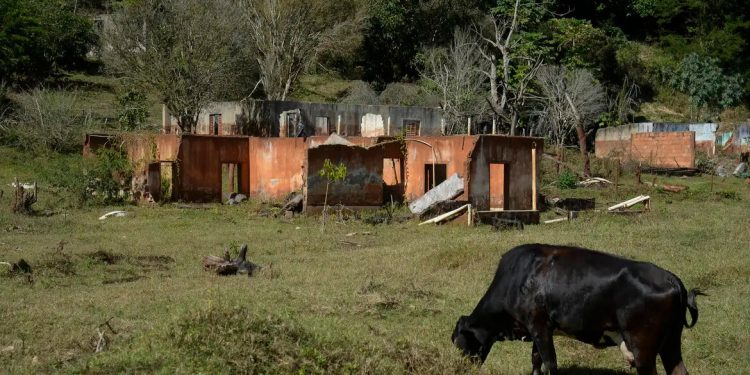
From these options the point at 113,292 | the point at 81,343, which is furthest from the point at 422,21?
the point at 81,343

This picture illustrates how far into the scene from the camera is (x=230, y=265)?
1560 centimetres

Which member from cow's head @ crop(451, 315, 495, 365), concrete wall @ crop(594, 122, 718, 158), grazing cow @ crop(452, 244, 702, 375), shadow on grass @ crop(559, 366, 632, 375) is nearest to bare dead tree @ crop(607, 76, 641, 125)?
concrete wall @ crop(594, 122, 718, 158)

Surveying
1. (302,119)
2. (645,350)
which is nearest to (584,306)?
(645,350)

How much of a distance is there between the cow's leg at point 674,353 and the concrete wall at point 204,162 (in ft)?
75.9

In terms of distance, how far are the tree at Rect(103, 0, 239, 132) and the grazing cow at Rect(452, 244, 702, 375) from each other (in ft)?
92.4

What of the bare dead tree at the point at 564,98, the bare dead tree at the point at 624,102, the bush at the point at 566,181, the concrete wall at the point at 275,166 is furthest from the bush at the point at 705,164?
the concrete wall at the point at 275,166

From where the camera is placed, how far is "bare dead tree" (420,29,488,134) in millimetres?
45156

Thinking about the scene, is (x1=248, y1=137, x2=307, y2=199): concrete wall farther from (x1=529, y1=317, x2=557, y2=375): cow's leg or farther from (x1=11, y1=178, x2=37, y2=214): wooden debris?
(x1=529, y1=317, x2=557, y2=375): cow's leg

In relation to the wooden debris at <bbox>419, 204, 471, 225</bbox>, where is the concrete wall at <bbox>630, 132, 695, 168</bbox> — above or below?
above

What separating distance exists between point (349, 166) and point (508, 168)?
15.8ft

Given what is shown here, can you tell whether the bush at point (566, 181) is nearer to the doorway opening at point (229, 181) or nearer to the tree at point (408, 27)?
the doorway opening at point (229, 181)

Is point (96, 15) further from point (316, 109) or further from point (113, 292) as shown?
point (113, 292)

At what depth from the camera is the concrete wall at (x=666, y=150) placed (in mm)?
43375

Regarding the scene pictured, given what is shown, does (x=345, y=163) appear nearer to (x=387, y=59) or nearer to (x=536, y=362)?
(x=536, y=362)
